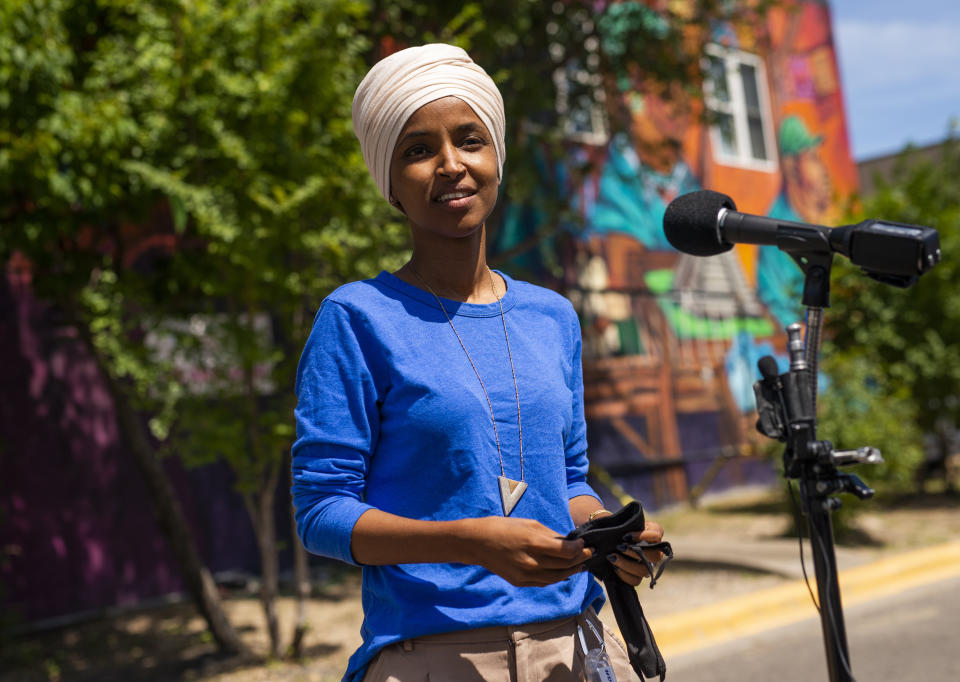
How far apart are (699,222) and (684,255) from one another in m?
12.5

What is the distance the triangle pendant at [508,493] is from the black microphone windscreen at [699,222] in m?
0.84

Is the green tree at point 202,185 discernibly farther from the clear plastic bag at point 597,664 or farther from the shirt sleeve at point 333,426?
the clear plastic bag at point 597,664

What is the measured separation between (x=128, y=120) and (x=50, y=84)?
1.40 ft

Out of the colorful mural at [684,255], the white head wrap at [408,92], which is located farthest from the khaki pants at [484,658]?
the colorful mural at [684,255]

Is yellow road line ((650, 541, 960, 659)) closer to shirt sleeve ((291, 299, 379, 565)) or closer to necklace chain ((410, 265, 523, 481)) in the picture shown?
necklace chain ((410, 265, 523, 481))

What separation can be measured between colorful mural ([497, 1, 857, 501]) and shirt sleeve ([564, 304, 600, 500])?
8589 millimetres

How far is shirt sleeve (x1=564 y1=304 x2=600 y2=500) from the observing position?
6.02 ft

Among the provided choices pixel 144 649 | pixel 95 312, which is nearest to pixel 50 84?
pixel 95 312

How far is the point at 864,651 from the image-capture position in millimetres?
5738

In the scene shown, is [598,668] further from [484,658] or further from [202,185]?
[202,185]

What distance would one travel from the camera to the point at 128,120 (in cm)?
512

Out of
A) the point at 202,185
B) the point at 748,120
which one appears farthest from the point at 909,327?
the point at 202,185

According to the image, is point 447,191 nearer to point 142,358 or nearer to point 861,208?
point 142,358

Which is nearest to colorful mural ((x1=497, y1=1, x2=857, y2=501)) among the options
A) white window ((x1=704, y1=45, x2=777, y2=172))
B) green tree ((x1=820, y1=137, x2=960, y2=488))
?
white window ((x1=704, y1=45, x2=777, y2=172))
